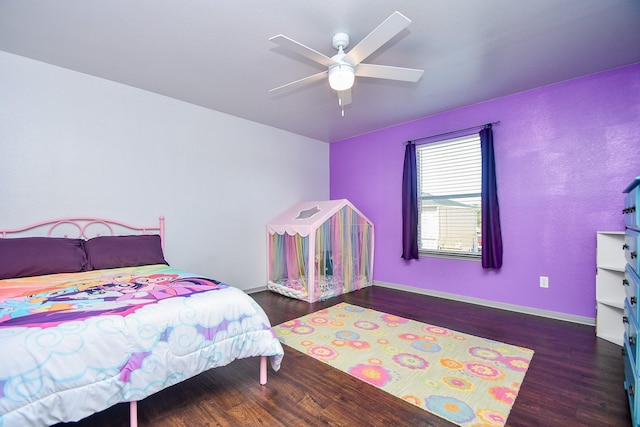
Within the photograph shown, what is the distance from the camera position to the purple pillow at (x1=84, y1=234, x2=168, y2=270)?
2514 millimetres

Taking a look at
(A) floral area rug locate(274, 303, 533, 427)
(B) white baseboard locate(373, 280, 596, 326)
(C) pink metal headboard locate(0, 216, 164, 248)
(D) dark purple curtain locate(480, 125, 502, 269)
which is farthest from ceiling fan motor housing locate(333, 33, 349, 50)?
(B) white baseboard locate(373, 280, 596, 326)

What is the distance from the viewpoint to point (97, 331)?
4.24ft

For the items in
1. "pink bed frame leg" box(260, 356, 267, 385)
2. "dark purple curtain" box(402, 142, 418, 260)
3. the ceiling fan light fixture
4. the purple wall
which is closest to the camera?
"pink bed frame leg" box(260, 356, 267, 385)

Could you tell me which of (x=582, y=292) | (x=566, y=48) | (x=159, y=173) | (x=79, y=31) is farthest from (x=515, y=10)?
(x=159, y=173)

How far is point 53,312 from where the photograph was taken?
141cm

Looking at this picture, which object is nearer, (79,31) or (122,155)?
(79,31)

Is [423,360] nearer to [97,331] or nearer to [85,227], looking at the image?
[97,331]

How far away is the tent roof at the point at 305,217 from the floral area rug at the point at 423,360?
1.16 metres

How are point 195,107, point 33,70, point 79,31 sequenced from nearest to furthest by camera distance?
1. point 79,31
2. point 33,70
3. point 195,107

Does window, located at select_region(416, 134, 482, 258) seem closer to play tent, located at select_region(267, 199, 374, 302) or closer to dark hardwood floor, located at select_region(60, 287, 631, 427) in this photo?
play tent, located at select_region(267, 199, 374, 302)

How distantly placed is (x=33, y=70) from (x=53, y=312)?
7.82 feet

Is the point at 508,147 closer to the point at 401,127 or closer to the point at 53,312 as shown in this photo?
the point at 401,127

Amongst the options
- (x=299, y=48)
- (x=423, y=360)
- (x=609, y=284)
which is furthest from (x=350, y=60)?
(x=609, y=284)

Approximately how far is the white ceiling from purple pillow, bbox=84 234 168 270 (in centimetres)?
159
